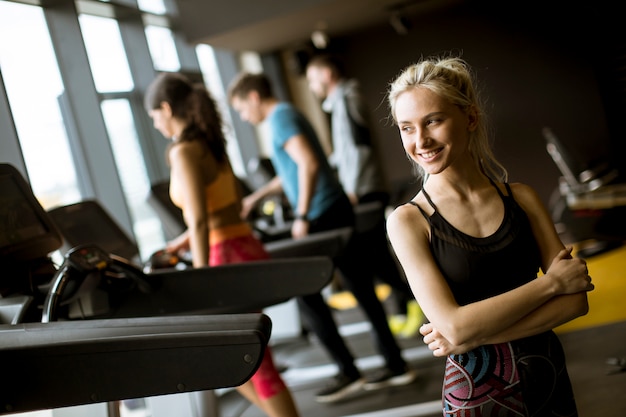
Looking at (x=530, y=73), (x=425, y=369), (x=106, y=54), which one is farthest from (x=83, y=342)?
(x=530, y=73)

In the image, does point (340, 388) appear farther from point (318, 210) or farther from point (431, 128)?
point (431, 128)

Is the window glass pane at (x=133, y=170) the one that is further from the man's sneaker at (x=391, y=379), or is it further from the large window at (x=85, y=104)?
the man's sneaker at (x=391, y=379)

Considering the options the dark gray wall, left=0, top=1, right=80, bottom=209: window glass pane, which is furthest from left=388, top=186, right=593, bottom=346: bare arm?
the dark gray wall

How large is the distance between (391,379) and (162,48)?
374cm

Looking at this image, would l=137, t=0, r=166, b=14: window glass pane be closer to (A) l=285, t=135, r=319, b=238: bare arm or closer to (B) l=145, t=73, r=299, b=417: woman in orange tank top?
(A) l=285, t=135, r=319, b=238: bare arm

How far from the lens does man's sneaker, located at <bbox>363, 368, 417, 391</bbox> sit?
3842 millimetres

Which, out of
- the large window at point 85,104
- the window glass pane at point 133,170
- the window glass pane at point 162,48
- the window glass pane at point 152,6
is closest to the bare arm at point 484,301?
the large window at point 85,104

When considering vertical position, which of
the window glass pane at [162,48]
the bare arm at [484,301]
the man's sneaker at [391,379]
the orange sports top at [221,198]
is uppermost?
the window glass pane at [162,48]

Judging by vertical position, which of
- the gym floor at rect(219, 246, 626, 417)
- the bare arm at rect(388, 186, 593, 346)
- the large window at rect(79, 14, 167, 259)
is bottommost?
the gym floor at rect(219, 246, 626, 417)

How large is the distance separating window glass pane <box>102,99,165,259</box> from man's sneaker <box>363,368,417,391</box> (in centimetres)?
198

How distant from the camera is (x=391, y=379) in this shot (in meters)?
3.86

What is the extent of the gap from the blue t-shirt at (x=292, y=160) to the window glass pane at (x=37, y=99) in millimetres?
1320

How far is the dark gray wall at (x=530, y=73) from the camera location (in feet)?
27.8

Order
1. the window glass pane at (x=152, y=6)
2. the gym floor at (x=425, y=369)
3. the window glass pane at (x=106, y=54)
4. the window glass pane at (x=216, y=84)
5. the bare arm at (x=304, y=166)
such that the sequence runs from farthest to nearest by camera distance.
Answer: the window glass pane at (x=216, y=84) → the window glass pane at (x=152, y=6) → the window glass pane at (x=106, y=54) → the bare arm at (x=304, y=166) → the gym floor at (x=425, y=369)
